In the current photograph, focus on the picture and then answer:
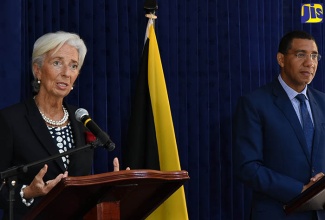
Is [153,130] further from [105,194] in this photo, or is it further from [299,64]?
[105,194]

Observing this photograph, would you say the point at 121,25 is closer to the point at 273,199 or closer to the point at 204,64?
the point at 204,64

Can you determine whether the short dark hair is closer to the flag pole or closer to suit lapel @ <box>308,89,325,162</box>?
suit lapel @ <box>308,89,325,162</box>

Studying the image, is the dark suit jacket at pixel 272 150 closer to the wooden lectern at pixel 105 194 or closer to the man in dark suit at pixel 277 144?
the man in dark suit at pixel 277 144

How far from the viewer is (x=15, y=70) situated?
4199 millimetres

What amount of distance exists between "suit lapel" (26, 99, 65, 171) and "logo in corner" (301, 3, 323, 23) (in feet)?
8.83

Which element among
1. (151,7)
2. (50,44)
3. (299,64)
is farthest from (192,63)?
(50,44)

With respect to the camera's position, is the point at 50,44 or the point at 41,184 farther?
the point at 50,44

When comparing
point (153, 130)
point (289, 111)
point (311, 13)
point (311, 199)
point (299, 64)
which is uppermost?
point (311, 13)

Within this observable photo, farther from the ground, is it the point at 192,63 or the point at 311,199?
the point at 192,63

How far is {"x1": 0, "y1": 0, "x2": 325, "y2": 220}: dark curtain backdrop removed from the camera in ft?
15.3

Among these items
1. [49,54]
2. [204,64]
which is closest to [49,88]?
[49,54]

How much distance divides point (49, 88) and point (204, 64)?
5.94 feet

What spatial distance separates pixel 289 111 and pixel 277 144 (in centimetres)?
23

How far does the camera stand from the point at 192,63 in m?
4.99
